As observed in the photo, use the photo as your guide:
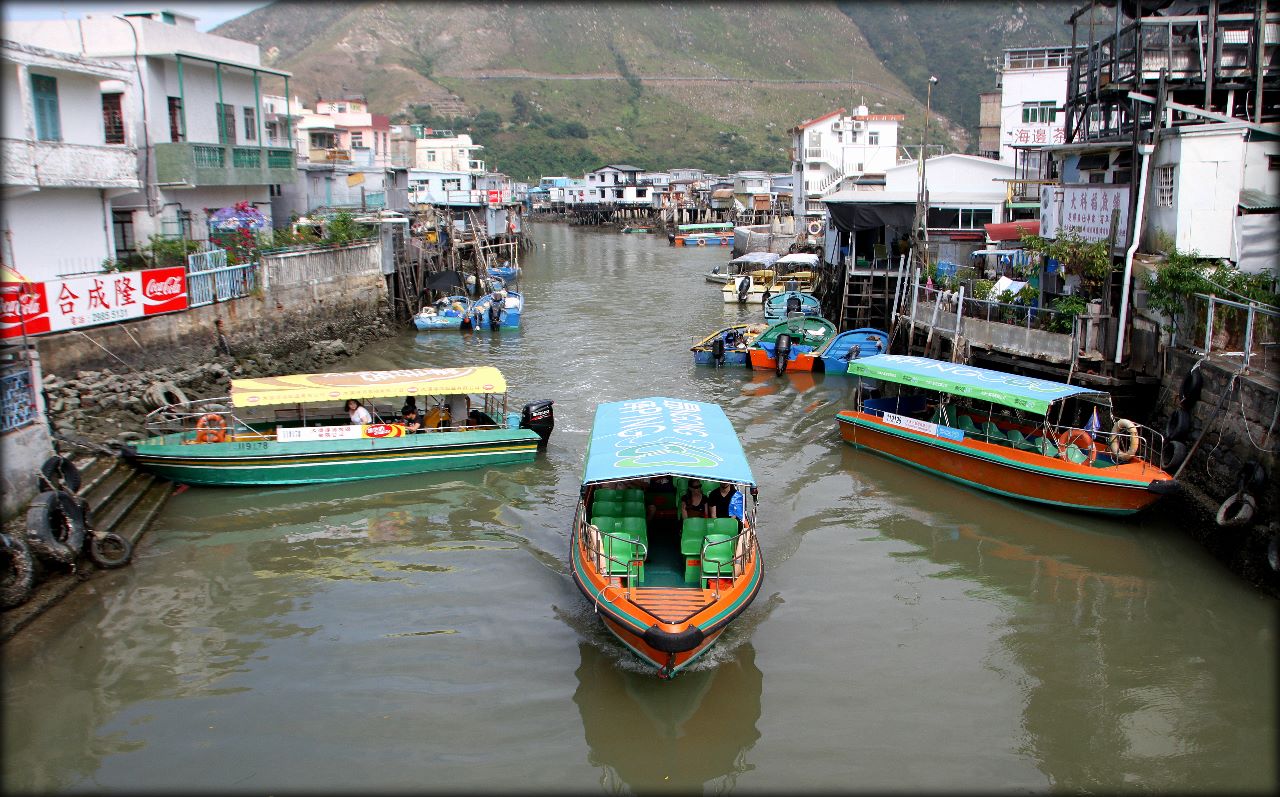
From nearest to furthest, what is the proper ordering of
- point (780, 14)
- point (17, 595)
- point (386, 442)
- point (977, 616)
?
point (17, 595), point (977, 616), point (386, 442), point (780, 14)

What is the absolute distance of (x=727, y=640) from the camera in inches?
488

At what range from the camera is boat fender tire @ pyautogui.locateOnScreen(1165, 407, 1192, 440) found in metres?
15.6

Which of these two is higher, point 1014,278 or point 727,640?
point 1014,278

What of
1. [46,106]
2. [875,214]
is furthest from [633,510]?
[875,214]

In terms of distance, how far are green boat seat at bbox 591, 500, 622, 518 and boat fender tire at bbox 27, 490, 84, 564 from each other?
7289 millimetres

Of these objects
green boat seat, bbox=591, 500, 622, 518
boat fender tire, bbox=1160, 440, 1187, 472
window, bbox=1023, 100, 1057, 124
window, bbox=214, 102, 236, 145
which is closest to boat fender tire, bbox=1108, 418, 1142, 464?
boat fender tire, bbox=1160, 440, 1187, 472

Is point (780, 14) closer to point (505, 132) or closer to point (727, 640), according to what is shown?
point (505, 132)

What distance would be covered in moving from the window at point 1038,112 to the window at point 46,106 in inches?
1426

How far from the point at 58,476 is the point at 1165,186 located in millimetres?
20256

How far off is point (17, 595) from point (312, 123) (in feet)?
146

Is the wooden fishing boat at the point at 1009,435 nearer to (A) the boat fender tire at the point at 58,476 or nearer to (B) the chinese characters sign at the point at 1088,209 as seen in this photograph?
(B) the chinese characters sign at the point at 1088,209

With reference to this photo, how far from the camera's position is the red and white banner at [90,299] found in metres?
17.7

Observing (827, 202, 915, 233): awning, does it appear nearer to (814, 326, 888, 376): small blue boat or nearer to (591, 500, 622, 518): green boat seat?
(814, 326, 888, 376): small blue boat

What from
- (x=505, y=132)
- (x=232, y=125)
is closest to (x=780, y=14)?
(x=505, y=132)
